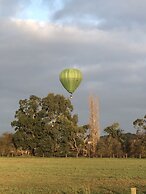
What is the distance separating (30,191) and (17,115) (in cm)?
6932

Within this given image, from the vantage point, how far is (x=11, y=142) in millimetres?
92312

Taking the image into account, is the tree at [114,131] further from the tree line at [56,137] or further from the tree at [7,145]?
the tree at [7,145]

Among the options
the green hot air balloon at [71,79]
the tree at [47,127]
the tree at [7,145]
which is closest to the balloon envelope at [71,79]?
the green hot air balloon at [71,79]

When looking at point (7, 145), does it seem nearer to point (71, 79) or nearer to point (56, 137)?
point (56, 137)

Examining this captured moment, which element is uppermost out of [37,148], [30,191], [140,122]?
[140,122]

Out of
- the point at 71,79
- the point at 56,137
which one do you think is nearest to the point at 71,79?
the point at 71,79

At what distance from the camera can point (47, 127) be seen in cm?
8662

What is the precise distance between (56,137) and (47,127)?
99.9 inches

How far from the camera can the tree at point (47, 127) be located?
86250 mm

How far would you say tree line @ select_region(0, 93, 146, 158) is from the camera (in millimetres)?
86438

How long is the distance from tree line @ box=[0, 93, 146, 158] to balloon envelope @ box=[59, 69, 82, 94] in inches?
1210

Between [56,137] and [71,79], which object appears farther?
[56,137]

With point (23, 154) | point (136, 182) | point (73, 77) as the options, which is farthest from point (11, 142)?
point (136, 182)

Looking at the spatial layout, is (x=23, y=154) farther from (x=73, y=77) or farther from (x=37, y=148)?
(x=73, y=77)
